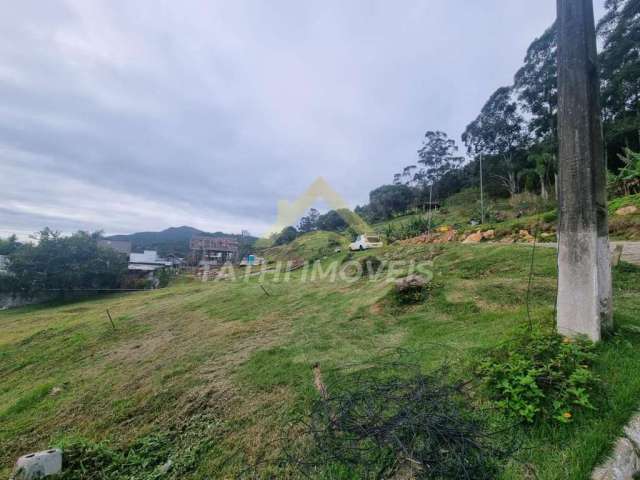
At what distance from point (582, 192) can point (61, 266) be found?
2803cm

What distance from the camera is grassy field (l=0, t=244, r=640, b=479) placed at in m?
1.93

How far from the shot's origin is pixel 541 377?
75.9 inches

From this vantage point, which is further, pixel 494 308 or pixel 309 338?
pixel 309 338

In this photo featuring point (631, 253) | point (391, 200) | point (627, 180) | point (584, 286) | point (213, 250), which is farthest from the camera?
point (213, 250)

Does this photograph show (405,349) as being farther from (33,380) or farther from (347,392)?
(33,380)

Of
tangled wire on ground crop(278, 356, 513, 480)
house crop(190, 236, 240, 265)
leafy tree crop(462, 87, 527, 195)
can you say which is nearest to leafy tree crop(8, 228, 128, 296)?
house crop(190, 236, 240, 265)

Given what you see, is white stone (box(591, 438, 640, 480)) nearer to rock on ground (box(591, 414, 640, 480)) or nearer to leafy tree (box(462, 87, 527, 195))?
rock on ground (box(591, 414, 640, 480))

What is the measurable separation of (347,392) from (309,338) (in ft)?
6.34

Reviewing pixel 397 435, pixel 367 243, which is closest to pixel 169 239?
pixel 367 243

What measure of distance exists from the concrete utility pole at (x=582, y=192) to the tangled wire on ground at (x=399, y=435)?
4.46ft

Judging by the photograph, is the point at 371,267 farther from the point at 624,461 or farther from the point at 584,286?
the point at 624,461

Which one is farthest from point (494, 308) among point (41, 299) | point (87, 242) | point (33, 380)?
point (41, 299)

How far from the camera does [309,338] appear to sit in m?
4.38

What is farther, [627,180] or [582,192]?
[627,180]
